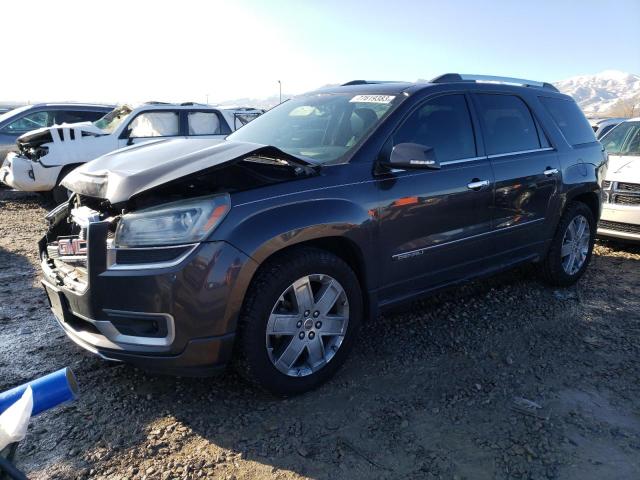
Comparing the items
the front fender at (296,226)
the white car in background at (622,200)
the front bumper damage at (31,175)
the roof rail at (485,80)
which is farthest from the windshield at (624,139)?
the front bumper damage at (31,175)

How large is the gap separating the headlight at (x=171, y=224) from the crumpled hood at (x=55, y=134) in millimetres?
6651

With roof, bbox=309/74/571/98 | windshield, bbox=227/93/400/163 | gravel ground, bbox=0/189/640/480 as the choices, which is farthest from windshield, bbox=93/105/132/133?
roof, bbox=309/74/571/98

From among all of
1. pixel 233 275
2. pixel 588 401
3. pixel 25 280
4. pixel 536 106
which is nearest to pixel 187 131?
pixel 25 280

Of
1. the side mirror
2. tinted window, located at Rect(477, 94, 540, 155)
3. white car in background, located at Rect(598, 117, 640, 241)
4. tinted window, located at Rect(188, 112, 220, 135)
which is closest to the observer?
the side mirror

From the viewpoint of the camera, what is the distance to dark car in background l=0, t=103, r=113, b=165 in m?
9.93

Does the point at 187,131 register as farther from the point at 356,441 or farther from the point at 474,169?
the point at 356,441

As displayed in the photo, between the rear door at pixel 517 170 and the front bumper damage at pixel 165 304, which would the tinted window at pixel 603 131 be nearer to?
the rear door at pixel 517 170

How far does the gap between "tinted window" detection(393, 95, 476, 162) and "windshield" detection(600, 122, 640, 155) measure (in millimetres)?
4301

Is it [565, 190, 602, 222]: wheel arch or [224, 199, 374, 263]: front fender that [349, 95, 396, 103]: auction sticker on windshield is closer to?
[224, 199, 374, 263]: front fender

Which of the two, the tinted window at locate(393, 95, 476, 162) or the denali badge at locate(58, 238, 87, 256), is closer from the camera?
the denali badge at locate(58, 238, 87, 256)

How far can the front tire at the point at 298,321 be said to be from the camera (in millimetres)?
2668

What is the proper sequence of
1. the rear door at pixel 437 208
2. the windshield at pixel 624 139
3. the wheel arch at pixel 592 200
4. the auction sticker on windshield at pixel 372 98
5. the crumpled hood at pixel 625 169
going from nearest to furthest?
the rear door at pixel 437 208 < the auction sticker on windshield at pixel 372 98 < the wheel arch at pixel 592 200 < the crumpled hood at pixel 625 169 < the windshield at pixel 624 139

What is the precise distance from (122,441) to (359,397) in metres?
1.28

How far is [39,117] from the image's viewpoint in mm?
10266
